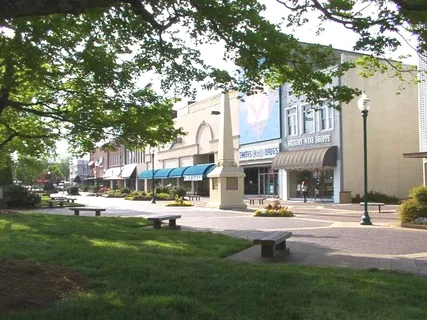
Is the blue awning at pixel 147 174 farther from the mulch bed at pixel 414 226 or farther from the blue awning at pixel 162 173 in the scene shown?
the mulch bed at pixel 414 226

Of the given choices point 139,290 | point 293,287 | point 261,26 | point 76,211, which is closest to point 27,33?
point 261,26

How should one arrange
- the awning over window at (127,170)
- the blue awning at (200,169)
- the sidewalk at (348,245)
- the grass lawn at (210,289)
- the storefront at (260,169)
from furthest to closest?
1. the awning over window at (127,170)
2. the blue awning at (200,169)
3. the storefront at (260,169)
4. the sidewalk at (348,245)
5. the grass lawn at (210,289)

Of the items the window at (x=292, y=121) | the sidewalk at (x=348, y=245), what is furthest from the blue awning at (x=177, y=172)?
the sidewalk at (x=348, y=245)

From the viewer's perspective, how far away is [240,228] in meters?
17.2

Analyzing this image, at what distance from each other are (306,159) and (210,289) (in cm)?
3405

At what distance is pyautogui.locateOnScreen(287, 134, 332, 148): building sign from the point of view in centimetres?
3872

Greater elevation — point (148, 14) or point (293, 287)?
point (148, 14)

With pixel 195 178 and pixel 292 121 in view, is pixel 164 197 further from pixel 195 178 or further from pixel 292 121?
pixel 292 121

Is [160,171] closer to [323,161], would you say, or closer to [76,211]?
[323,161]

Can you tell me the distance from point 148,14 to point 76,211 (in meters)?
17.7

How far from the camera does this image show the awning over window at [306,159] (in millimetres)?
37438

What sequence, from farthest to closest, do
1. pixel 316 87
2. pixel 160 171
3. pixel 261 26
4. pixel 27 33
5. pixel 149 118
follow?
pixel 160 171, pixel 149 118, pixel 27 33, pixel 316 87, pixel 261 26

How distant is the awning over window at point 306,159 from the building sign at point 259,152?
1.29 metres

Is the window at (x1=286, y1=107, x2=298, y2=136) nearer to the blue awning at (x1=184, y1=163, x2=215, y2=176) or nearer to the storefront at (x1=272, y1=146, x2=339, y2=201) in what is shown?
the storefront at (x1=272, y1=146, x2=339, y2=201)
